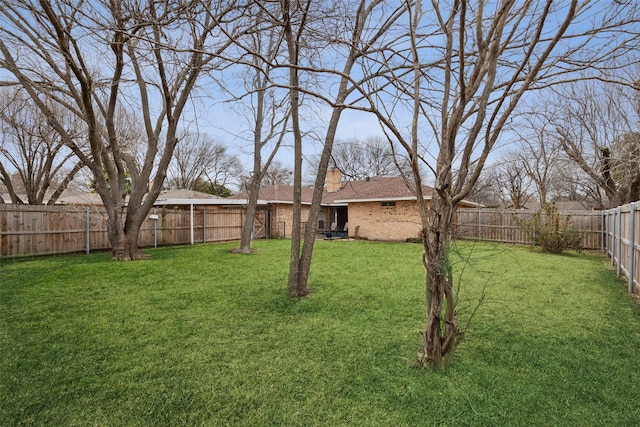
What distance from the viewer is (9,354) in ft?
11.3

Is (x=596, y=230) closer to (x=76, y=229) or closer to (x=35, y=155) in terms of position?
(x=76, y=229)

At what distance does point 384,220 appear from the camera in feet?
58.5

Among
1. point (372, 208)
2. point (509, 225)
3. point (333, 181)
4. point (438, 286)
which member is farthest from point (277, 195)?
point (438, 286)

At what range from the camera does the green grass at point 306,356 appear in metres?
2.51

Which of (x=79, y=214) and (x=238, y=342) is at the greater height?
(x=79, y=214)

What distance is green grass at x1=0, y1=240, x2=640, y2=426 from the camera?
2.51 metres

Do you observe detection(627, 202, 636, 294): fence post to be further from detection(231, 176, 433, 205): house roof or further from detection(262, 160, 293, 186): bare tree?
detection(262, 160, 293, 186): bare tree

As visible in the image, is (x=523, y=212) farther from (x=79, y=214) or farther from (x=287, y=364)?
(x=79, y=214)

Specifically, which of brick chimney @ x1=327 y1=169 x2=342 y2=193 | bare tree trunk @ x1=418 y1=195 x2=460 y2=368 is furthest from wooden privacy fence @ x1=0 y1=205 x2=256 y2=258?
bare tree trunk @ x1=418 y1=195 x2=460 y2=368

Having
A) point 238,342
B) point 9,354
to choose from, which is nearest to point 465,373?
point 238,342

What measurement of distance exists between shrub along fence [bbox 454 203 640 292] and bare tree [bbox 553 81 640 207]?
2.06 metres

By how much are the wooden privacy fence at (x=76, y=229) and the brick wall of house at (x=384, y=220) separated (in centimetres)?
770

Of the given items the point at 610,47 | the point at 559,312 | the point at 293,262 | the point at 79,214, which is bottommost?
the point at 559,312

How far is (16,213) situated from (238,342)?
11003 millimetres
